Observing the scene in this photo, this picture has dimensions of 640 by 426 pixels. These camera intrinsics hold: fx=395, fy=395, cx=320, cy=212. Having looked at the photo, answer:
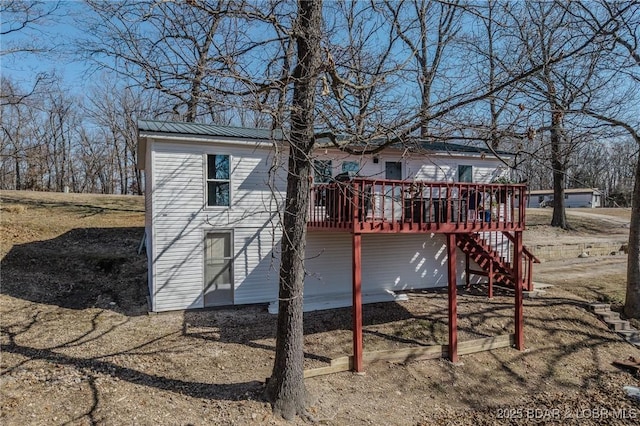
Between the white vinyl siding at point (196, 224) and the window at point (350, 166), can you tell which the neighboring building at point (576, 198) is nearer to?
the window at point (350, 166)

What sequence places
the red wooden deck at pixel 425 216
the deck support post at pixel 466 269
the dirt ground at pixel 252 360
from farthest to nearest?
the deck support post at pixel 466 269 → the red wooden deck at pixel 425 216 → the dirt ground at pixel 252 360

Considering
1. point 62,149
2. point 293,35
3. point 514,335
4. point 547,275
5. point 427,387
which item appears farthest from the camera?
point 62,149

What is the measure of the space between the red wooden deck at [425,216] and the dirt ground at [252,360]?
34.9 inches

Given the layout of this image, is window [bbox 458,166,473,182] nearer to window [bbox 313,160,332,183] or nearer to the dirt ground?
the dirt ground

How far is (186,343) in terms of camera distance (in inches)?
321

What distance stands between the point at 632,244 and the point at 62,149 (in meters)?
39.4

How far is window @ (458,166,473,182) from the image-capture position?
527 inches

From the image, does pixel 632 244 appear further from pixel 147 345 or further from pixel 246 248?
pixel 147 345

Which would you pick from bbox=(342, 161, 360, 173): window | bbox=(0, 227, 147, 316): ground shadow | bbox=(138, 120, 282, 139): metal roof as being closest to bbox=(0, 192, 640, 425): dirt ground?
bbox=(0, 227, 147, 316): ground shadow

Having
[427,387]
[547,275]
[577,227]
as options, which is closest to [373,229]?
[427,387]

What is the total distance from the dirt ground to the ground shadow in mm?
72

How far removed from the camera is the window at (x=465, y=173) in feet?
43.9

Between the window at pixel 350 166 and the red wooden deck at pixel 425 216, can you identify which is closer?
the red wooden deck at pixel 425 216

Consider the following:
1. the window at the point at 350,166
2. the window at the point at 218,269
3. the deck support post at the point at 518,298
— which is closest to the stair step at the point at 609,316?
the deck support post at the point at 518,298
